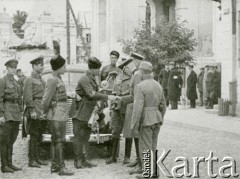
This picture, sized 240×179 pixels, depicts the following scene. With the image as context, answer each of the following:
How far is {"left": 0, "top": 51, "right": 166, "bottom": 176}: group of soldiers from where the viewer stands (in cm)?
889

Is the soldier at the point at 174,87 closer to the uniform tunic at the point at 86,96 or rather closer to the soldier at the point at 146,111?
the uniform tunic at the point at 86,96

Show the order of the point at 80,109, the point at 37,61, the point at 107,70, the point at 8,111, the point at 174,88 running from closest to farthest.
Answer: the point at 8,111, the point at 80,109, the point at 37,61, the point at 107,70, the point at 174,88

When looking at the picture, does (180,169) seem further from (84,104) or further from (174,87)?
(174,87)

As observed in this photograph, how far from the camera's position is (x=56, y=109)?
9.56 m

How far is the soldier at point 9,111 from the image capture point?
32.1 feet

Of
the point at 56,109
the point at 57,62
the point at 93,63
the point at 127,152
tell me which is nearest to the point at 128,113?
the point at 127,152

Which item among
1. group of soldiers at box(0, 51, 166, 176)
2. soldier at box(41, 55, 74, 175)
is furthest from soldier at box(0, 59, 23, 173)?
soldier at box(41, 55, 74, 175)

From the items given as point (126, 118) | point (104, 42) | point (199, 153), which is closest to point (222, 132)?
point (199, 153)

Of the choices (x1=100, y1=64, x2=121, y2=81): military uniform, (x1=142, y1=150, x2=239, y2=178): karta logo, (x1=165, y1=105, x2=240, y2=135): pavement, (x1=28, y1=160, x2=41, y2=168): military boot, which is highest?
(x1=100, y1=64, x2=121, y2=81): military uniform

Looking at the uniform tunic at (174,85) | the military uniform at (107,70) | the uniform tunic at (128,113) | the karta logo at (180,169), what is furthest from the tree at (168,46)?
the karta logo at (180,169)

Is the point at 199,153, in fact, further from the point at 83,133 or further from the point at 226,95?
the point at 226,95

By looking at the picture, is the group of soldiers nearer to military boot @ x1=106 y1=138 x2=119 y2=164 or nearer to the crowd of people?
military boot @ x1=106 y1=138 x2=119 y2=164

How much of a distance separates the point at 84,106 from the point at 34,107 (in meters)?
0.98

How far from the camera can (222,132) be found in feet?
49.4
